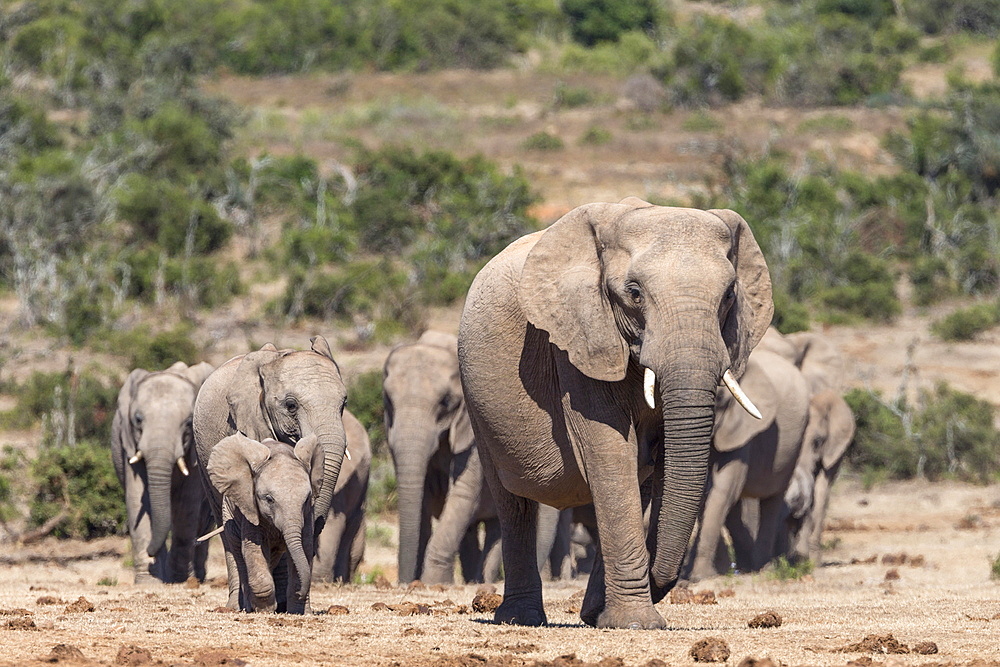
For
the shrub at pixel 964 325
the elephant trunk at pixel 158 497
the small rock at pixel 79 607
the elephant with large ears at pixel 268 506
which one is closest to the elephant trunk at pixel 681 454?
the elephant with large ears at pixel 268 506

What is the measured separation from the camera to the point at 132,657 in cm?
619

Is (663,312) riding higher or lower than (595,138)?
lower

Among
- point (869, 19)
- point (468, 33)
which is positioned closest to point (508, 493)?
point (468, 33)

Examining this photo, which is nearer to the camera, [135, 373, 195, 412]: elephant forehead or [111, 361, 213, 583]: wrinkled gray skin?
[111, 361, 213, 583]: wrinkled gray skin

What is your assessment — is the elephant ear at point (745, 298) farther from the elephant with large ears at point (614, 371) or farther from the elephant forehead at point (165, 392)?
the elephant forehead at point (165, 392)

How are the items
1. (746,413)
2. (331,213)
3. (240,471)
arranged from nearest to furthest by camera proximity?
(240,471)
(746,413)
(331,213)

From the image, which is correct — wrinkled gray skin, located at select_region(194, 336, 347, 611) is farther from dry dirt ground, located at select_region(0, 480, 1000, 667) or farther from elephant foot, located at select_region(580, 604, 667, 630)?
elephant foot, located at select_region(580, 604, 667, 630)

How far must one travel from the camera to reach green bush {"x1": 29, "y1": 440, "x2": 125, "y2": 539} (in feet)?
54.1

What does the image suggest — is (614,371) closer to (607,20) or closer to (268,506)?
(268,506)

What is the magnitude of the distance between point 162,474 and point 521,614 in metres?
5.28

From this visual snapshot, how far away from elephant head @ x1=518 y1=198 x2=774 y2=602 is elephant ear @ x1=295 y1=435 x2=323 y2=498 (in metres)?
1.72

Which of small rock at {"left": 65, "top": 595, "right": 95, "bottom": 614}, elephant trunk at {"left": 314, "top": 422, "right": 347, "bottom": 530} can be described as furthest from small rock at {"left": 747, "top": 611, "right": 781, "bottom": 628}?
small rock at {"left": 65, "top": 595, "right": 95, "bottom": 614}

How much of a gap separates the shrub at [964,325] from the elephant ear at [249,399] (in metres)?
17.5

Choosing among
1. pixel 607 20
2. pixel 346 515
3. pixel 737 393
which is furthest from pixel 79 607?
pixel 607 20
